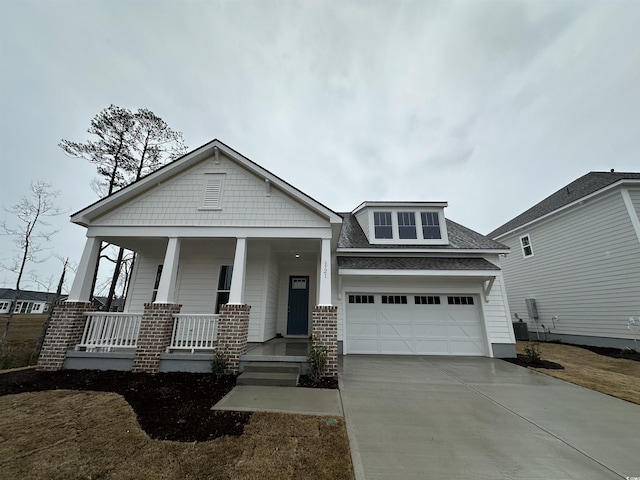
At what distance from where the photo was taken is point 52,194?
1219 centimetres

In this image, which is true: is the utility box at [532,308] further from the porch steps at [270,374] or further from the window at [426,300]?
the porch steps at [270,374]

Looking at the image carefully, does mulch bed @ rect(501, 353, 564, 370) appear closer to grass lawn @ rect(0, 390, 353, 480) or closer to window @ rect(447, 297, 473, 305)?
window @ rect(447, 297, 473, 305)

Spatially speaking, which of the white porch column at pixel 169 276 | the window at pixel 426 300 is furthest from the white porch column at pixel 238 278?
the window at pixel 426 300

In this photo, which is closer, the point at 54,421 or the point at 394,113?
the point at 54,421

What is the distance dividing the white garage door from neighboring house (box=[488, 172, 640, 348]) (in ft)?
19.5

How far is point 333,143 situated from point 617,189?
13972mm

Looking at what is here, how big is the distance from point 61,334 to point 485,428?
972 centimetres

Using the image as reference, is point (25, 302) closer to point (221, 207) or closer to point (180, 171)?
point (180, 171)

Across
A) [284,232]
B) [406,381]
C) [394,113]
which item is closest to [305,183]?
[394,113]

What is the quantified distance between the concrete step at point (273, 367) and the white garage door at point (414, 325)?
Answer: 3.62 meters

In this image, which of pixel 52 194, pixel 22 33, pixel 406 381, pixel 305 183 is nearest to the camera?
pixel 406 381

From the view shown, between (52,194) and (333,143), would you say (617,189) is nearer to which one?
(333,143)

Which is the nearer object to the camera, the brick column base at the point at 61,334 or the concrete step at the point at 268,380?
the concrete step at the point at 268,380

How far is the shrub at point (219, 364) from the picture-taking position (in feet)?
18.8
